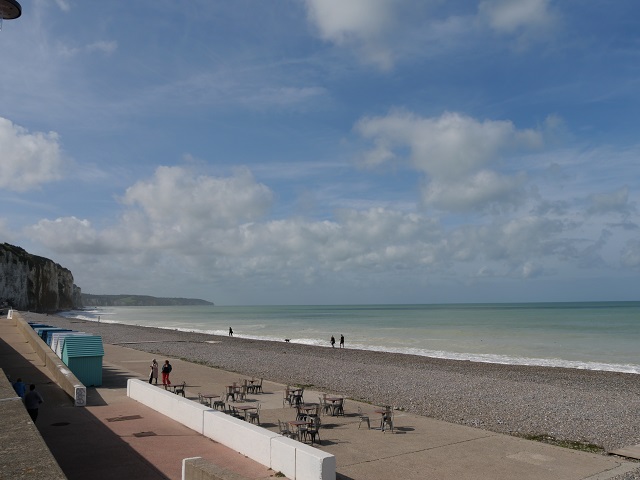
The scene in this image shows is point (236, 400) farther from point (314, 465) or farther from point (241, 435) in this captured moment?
point (314, 465)

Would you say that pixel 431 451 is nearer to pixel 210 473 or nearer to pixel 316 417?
pixel 316 417

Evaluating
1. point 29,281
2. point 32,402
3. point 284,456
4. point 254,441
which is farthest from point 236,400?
point 29,281

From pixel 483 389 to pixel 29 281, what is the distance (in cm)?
12004

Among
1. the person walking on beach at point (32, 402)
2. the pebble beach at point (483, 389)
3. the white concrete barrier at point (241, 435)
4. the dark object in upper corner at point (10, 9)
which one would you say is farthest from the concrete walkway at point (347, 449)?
the dark object in upper corner at point (10, 9)

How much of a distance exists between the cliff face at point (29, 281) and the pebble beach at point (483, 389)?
83120 mm

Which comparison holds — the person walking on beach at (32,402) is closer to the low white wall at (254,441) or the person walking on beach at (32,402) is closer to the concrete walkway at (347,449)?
the concrete walkway at (347,449)

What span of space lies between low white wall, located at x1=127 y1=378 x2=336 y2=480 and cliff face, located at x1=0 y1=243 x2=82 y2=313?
9761cm

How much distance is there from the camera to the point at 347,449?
11172mm

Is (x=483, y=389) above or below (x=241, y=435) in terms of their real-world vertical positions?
below

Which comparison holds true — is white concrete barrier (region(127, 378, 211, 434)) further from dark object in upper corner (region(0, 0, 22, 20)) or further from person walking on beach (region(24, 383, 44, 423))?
dark object in upper corner (region(0, 0, 22, 20))

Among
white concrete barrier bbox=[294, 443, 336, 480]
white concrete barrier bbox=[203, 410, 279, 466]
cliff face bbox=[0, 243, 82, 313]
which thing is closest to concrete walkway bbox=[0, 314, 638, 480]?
white concrete barrier bbox=[203, 410, 279, 466]

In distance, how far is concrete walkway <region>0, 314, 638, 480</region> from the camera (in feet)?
31.1

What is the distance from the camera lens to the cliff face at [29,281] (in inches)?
4026

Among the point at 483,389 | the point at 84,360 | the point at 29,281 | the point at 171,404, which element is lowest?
the point at 483,389
